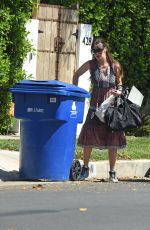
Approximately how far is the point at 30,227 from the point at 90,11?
9317 millimetres

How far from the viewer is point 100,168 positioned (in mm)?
11273

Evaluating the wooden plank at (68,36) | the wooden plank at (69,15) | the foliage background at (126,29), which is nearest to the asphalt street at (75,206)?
the wooden plank at (68,36)

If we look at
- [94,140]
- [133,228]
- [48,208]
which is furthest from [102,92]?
[133,228]

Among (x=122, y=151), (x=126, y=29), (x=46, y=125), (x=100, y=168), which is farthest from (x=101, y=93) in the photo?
(x=126, y=29)

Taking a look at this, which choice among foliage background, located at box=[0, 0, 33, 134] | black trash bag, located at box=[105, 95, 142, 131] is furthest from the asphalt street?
foliage background, located at box=[0, 0, 33, 134]

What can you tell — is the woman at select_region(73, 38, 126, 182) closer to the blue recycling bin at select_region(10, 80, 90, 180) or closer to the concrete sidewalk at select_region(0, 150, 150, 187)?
the blue recycling bin at select_region(10, 80, 90, 180)

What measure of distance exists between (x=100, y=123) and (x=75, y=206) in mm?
2418

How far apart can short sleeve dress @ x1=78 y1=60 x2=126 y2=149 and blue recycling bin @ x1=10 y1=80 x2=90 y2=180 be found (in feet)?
1.11

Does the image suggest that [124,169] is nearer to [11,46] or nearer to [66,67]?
[11,46]

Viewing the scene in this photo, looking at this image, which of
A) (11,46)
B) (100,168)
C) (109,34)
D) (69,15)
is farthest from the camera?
(109,34)

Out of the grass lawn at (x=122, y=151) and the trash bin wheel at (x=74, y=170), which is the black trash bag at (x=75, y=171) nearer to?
the trash bin wheel at (x=74, y=170)

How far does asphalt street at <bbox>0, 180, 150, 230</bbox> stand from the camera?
23.2ft

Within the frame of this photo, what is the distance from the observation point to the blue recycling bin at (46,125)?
385 inches

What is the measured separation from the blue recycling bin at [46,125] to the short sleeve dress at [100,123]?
13.4 inches
